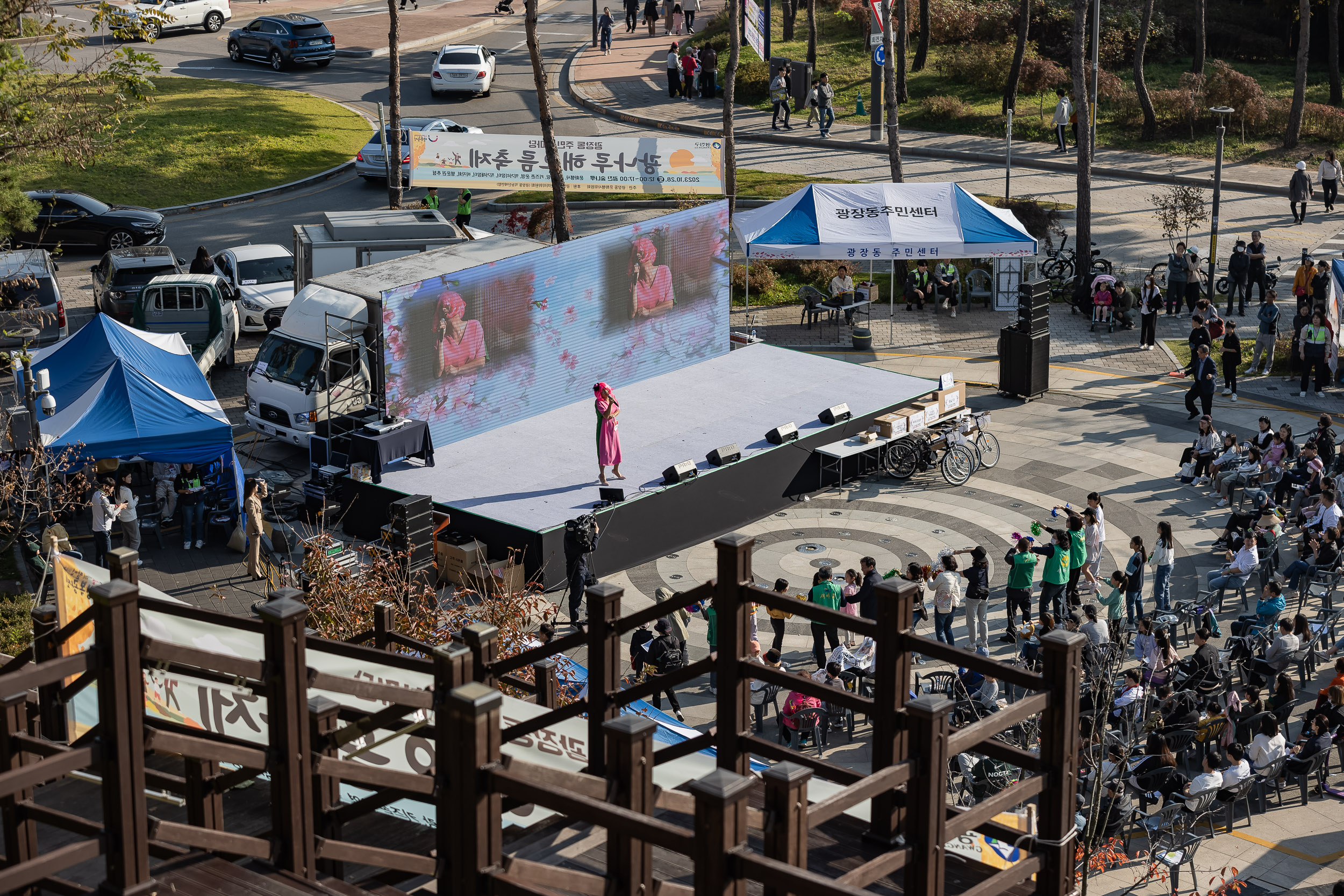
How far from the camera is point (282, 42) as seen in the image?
5534 cm

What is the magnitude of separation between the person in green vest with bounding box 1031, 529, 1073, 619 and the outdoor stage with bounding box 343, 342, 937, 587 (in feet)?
19.0

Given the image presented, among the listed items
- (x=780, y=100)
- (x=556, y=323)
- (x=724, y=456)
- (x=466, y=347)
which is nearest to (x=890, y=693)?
(x=724, y=456)

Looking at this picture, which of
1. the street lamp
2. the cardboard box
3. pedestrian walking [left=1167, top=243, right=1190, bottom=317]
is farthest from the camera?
pedestrian walking [left=1167, top=243, right=1190, bottom=317]

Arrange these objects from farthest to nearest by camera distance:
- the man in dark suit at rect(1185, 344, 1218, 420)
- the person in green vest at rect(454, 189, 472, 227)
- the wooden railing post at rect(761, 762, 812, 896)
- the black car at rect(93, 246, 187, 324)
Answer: the person in green vest at rect(454, 189, 472, 227), the black car at rect(93, 246, 187, 324), the man in dark suit at rect(1185, 344, 1218, 420), the wooden railing post at rect(761, 762, 812, 896)

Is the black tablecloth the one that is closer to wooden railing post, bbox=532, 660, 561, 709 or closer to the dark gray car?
the dark gray car

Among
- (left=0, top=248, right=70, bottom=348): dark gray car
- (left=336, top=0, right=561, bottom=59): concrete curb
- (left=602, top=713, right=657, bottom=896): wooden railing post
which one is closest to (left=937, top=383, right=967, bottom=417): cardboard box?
(left=0, top=248, right=70, bottom=348): dark gray car

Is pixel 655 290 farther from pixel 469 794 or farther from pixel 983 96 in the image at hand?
pixel 983 96

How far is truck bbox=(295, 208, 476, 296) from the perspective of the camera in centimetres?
3011

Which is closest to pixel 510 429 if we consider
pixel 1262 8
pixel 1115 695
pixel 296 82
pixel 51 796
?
pixel 1115 695

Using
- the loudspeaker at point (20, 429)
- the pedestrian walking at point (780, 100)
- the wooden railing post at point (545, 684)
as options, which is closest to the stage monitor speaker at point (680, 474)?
the loudspeaker at point (20, 429)

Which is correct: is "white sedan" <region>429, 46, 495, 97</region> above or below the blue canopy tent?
above

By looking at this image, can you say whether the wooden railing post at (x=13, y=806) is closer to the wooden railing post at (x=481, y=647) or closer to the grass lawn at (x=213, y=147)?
the wooden railing post at (x=481, y=647)

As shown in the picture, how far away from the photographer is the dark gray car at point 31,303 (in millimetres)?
29688

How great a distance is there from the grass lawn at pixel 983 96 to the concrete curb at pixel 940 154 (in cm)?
272
